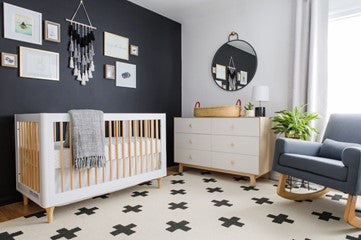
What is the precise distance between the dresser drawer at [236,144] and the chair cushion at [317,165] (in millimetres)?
572

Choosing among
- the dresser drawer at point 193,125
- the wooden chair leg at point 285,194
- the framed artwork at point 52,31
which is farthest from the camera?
the dresser drawer at point 193,125

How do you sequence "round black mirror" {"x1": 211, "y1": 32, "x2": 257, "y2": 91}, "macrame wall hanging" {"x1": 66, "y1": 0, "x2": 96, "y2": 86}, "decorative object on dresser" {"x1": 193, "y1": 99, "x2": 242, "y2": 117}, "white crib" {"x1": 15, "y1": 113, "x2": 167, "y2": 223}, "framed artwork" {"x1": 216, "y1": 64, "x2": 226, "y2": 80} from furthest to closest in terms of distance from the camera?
"framed artwork" {"x1": 216, "y1": 64, "x2": 226, "y2": 80} → "round black mirror" {"x1": 211, "y1": 32, "x2": 257, "y2": 91} → "decorative object on dresser" {"x1": 193, "y1": 99, "x2": 242, "y2": 117} → "macrame wall hanging" {"x1": 66, "y1": 0, "x2": 96, "y2": 86} → "white crib" {"x1": 15, "y1": 113, "x2": 167, "y2": 223}

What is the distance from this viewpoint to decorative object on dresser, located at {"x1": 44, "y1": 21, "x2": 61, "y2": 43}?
102 inches

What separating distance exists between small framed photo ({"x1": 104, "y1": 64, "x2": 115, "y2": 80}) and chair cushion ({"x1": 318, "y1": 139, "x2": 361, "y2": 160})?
8.21 feet

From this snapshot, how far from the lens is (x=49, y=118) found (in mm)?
1952

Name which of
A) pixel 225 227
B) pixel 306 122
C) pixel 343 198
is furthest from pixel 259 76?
pixel 225 227

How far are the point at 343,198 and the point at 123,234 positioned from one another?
7.19ft

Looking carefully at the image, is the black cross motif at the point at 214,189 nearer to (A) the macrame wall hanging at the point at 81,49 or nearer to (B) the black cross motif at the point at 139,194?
(B) the black cross motif at the point at 139,194

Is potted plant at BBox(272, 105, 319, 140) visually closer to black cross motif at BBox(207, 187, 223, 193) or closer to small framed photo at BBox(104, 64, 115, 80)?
black cross motif at BBox(207, 187, 223, 193)

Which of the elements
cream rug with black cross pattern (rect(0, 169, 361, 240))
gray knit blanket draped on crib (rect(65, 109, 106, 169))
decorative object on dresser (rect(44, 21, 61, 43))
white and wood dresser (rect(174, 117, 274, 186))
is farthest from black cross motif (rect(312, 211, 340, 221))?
decorative object on dresser (rect(44, 21, 61, 43))

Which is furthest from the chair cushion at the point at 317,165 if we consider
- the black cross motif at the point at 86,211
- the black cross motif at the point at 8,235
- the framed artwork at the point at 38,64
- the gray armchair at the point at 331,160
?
the framed artwork at the point at 38,64

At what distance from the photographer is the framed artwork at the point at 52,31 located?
8.50 ft

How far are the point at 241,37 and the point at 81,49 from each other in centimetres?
213

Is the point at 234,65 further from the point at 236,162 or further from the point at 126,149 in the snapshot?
the point at 126,149
